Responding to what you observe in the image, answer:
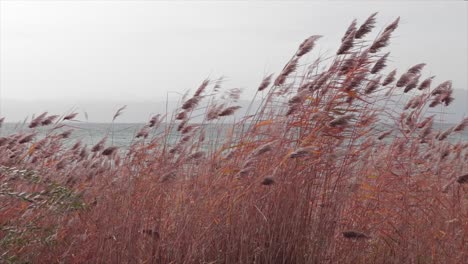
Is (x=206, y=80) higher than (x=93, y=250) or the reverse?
higher

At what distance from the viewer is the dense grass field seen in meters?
3.37

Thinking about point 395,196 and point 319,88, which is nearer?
point 319,88

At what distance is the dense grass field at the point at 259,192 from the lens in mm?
3369

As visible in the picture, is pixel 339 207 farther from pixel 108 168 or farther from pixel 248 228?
pixel 108 168

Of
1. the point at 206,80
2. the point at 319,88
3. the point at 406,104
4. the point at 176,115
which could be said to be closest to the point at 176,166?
the point at 176,115

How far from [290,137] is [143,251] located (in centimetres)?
120

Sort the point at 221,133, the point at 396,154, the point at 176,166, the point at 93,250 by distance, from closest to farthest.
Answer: the point at 93,250
the point at 176,166
the point at 221,133
the point at 396,154

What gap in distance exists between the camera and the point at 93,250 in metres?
3.56

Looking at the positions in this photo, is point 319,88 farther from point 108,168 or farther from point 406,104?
point 108,168

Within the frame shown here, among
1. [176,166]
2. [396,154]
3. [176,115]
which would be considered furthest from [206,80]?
[396,154]

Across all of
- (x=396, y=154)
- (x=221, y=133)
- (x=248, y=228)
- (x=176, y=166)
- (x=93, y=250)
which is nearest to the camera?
(x=248, y=228)

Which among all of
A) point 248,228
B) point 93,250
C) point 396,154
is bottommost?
point 93,250

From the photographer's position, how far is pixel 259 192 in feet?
11.2

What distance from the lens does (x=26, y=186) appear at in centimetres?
472
